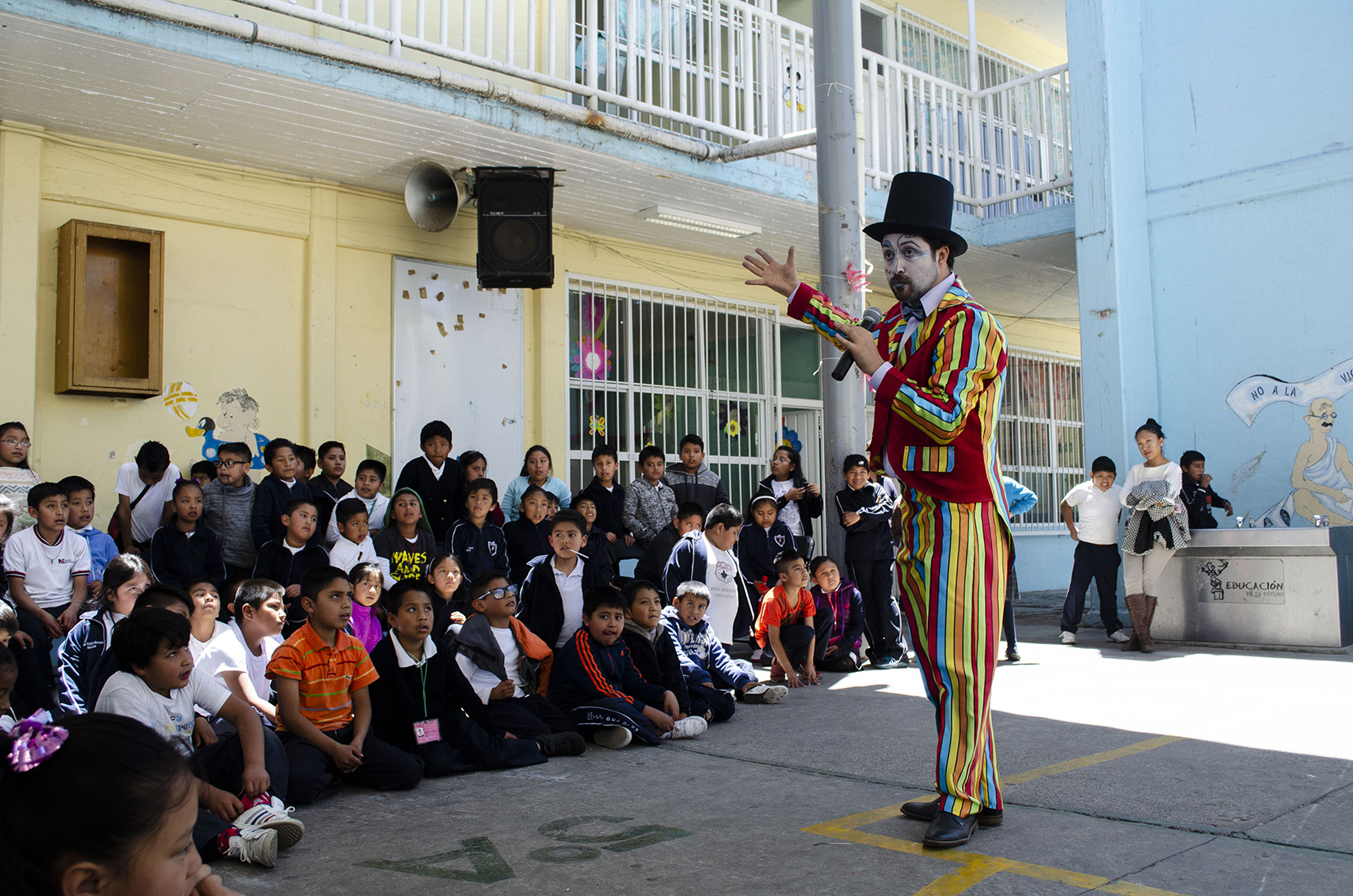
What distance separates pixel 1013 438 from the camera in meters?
14.8

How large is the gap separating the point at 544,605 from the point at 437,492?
200 centimetres

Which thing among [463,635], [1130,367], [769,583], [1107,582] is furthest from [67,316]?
[1130,367]

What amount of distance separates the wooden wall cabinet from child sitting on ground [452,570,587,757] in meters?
3.42

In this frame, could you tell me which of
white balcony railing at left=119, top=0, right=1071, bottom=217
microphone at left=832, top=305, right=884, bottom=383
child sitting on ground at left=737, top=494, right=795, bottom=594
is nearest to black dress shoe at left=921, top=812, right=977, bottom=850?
microphone at left=832, top=305, right=884, bottom=383

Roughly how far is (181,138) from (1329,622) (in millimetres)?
9165

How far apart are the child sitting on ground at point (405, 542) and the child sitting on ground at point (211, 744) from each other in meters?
2.85

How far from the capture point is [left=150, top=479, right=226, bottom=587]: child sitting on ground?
654 cm

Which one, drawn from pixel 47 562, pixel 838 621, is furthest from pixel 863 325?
pixel 47 562

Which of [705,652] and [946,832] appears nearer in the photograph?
[946,832]

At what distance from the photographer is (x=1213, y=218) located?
10.5 m

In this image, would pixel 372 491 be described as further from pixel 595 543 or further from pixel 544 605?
pixel 544 605

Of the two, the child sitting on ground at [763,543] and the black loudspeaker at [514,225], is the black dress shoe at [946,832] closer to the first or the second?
the child sitting on ground at [763,543]

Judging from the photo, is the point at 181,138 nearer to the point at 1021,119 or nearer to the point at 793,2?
the point at 793,2

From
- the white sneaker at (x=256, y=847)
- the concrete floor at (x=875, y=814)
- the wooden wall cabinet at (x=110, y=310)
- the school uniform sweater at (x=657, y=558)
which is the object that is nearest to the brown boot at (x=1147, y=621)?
the concrete floor at (x=875, y=814)
